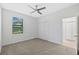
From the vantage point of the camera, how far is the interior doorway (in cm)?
155

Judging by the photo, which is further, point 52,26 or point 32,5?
point 52,26

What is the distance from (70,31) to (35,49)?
0.69m

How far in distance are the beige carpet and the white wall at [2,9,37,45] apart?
0.09 m

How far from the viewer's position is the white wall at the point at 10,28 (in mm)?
1557

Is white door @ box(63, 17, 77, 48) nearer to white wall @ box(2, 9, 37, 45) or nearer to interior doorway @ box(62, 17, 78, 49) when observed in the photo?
interior doorway @ box(62, 17, 78, 49)

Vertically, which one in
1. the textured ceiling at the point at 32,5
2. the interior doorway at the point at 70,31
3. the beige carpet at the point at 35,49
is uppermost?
the textured ceiling at the point at 32,5

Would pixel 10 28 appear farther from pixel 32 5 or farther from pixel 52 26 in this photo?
pixel 52 26

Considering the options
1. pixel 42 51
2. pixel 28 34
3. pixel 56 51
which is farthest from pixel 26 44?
pixel 56 51

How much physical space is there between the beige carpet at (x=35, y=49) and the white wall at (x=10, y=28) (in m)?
0.09

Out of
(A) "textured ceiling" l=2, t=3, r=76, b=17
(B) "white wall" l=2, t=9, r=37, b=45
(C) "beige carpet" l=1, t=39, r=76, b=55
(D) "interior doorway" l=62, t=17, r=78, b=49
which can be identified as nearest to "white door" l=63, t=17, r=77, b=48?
(D) "interior doorway" l=62, t=17, r=78, b=49

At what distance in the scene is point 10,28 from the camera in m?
1.57

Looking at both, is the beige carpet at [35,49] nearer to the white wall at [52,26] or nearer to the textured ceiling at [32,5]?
the white wall at [52,26]

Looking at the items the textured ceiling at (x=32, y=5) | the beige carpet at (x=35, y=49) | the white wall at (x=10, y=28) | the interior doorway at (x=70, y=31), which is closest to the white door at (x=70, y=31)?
the interior doorway at (x=70, y=31)

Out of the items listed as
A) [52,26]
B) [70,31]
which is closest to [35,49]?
[52,26]
